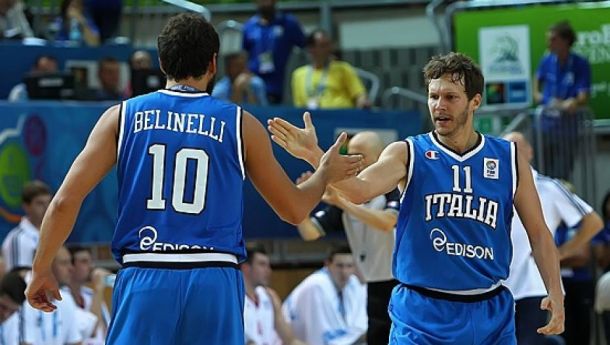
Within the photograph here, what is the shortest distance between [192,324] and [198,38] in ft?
4.23

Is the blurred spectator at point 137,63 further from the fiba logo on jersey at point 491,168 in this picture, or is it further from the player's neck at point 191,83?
the player's neck at point 191,83

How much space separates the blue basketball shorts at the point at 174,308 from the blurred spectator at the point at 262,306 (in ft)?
22.8

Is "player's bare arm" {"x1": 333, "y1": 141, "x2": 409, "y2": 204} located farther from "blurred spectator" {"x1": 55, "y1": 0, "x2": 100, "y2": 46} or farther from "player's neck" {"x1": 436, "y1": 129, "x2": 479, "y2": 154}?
"blurred spectator" {"x1": 55, "y1": 0, "x2": 100, "y2": 46}

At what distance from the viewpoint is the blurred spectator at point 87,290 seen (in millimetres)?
→ 12586

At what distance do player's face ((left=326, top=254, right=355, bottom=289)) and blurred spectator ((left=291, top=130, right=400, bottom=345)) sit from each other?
128 inches

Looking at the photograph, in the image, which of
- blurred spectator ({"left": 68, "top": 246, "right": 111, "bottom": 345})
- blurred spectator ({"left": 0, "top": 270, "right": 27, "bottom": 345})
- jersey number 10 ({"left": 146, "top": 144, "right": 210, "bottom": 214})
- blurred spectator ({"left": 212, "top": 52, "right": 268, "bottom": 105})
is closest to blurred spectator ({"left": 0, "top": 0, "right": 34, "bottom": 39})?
blurred spectator ({"left": 212, "top": 52, "right": 268, "bottom": 105})

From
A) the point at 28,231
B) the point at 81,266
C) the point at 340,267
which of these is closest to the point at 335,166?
the point at 81,266

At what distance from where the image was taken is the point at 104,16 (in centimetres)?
1820

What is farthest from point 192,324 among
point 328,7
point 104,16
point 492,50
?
point 328,7

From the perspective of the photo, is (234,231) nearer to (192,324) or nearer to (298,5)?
(192,324)

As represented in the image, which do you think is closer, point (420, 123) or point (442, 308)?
point (442, 308)

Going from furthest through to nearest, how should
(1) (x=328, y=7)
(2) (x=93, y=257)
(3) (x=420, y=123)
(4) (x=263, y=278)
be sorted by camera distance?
1. (1) (x=328, y=7)
2. (3) (x=420, y=123)
3. (2) (x=93, y=257)
4. (4) (x=263, y=278)

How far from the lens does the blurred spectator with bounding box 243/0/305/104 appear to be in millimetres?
17797

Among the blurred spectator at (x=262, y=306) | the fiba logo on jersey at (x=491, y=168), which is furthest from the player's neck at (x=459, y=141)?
the blurred spectator at (x=262, y=306)
